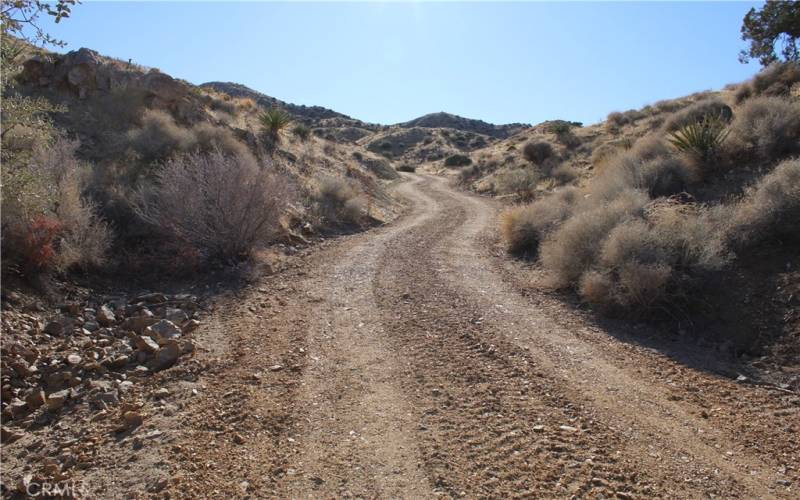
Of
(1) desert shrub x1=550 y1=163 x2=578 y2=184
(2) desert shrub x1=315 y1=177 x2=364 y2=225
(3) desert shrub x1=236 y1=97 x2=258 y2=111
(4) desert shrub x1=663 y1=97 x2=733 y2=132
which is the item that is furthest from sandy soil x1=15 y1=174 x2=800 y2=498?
(3) desert shrub x1=236 y1=97 x2=258 y2=111

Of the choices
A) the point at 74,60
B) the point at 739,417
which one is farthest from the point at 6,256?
the point at 74,60

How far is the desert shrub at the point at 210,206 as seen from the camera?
31.6ft

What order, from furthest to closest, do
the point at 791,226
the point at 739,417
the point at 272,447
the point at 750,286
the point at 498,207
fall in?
the point at 498,207, the point at 791,226, the point at 750,286, the point at 739,417, the point at 272,447

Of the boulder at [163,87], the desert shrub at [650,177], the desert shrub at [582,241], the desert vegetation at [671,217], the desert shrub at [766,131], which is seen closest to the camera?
the desert vegetation at [671,217]

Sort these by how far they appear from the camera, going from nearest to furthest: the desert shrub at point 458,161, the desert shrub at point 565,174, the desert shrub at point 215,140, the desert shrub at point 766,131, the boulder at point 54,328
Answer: the boulder at point 54,328, the desert shrub at point 766,131, the desert shrub at point 215,140, the desert shrub at point 565,174, the desert shrub at point 458,161

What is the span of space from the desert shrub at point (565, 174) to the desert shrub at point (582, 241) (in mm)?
14519

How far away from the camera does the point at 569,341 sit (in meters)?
6.68

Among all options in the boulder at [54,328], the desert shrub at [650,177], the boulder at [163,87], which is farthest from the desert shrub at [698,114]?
the boulder at [54,328]

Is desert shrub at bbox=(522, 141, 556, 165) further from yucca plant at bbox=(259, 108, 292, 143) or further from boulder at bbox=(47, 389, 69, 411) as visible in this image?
boulder at bbox=(47, 389, 69, 411)

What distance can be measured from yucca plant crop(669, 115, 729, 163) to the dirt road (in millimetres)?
6775

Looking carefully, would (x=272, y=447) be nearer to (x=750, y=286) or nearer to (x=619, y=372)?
(x=619, y=372)

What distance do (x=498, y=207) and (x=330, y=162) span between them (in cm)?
847

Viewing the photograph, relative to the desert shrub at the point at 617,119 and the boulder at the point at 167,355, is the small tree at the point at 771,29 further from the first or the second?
the boulder at the point at 167,355

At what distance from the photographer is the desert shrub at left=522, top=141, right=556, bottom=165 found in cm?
3133
